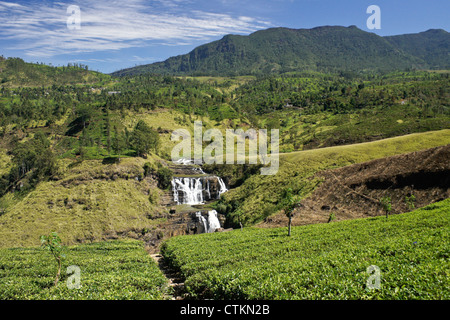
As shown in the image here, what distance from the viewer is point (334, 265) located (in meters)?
20.3

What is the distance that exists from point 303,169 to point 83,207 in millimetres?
A: 66736

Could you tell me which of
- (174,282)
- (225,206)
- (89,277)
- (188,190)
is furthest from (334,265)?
(188,190)

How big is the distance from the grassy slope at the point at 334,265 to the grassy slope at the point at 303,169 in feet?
103

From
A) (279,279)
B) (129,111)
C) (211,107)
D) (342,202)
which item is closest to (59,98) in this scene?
(129,111)

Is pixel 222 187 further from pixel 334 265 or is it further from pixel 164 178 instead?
pixel 334 265

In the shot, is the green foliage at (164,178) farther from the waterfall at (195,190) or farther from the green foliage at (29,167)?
the green foliage at (29,167)

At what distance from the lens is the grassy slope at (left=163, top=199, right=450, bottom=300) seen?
47.3ft

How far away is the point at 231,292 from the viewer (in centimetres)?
1970

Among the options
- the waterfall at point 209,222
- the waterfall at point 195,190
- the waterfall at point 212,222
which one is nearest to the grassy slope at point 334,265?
the waterfall at point 209,222

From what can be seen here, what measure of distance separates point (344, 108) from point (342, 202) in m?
147

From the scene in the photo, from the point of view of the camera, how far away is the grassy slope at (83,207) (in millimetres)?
66000

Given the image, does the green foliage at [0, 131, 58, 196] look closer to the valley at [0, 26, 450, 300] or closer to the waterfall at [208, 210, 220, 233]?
the valley at [0, 26, 450, 300]

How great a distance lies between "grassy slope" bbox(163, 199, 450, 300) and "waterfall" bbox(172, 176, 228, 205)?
A: 171 ft
